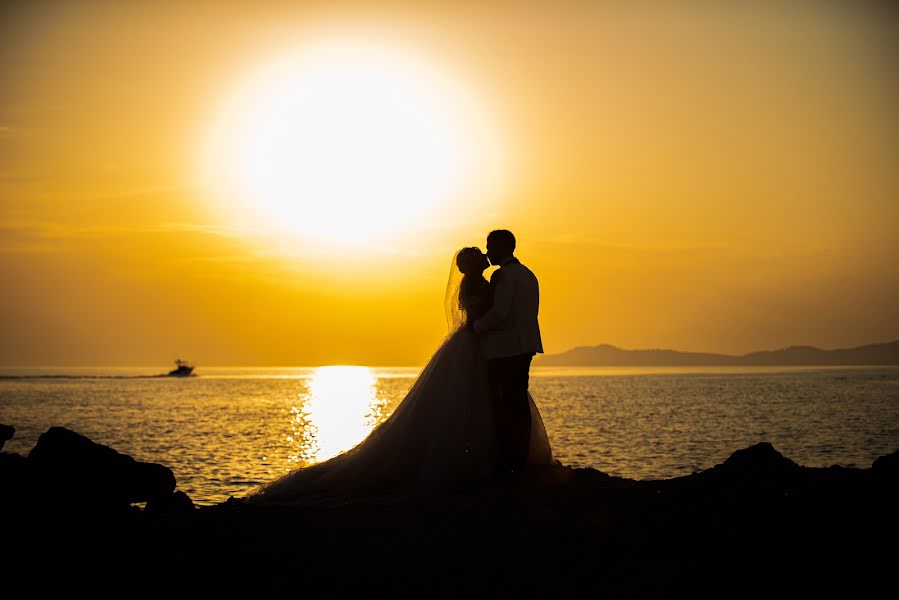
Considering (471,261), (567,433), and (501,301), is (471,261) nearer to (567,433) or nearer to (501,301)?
(501,301)

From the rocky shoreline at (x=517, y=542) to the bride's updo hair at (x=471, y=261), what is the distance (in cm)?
270

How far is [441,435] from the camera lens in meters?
11.0

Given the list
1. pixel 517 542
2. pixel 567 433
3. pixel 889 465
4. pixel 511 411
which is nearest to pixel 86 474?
pixel 511 411

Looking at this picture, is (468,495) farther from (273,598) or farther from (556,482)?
(273,598)

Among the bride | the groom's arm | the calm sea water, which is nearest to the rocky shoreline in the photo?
the bride

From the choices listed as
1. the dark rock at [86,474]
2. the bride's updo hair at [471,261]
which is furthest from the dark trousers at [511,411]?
the dark rock at [86,474]

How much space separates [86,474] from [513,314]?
643 centimetres

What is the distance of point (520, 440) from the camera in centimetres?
1084

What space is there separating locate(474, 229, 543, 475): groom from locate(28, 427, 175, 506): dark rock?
214 inches

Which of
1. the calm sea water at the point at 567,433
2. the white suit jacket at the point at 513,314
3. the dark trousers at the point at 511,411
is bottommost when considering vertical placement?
the calm sea water at the point at 567,433

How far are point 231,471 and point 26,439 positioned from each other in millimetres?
19566

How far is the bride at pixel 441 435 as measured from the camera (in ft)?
35.8

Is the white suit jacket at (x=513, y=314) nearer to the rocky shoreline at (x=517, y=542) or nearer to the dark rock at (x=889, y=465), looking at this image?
the rocky shoreline at (x=517, y=542)

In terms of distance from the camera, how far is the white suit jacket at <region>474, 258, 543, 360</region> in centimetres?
1055
